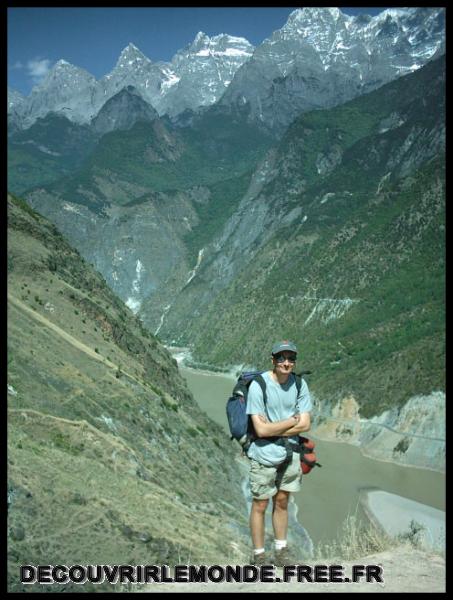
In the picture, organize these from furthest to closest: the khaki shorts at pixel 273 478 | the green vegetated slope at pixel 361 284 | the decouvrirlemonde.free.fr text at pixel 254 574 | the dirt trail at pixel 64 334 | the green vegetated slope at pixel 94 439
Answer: the green vegetated slope at pixel 361 284 → the dirt trail at pixel 64 334 → the green vegetated slope at pixel 94 439 → the khaki shorts at pixel 273 478 → the decouvrirlemonde.free.fr text at pixel 254 574

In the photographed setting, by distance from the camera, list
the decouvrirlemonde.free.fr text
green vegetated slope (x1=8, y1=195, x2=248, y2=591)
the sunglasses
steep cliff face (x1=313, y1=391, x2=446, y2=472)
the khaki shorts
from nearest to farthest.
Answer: the decouvrirlemonde.free.fr text
the sunglasses
the khaki shorts
green vegetated slope (x1=8, y1=195, x2=248, y2=591)
steep cliff face (x1=313, y1=391, x2=446, y2=472)

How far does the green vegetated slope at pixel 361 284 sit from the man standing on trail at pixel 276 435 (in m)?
64.5

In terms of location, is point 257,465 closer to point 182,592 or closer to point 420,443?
point 182,592

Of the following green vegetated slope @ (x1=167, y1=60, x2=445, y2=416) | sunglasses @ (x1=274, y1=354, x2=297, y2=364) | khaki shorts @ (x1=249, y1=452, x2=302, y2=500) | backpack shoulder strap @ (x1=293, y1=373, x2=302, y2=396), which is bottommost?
khaki shorts @ (x1=249, y1=452, x2=302, y2=500)

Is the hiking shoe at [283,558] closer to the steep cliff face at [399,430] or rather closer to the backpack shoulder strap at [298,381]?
the backpack shoulder strap at [298,381]

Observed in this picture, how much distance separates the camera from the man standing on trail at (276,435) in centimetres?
1059

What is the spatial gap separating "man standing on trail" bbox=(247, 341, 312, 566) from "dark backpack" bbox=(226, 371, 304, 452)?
2.6 inches

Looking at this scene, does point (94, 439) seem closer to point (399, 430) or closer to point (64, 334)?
point (64, 334)

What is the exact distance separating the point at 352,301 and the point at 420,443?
49.0 meters

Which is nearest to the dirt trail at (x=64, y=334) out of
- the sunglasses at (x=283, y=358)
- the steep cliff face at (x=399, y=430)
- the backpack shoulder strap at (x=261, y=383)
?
the backpack shoulder strap at (x=261, y=383)

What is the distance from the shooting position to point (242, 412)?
10.6 metres

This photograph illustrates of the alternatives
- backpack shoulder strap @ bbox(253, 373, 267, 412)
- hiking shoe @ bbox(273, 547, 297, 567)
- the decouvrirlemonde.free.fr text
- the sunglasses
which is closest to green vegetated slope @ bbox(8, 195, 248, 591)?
the decouvrirlemonde.free.fr text

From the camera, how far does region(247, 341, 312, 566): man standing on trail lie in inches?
417

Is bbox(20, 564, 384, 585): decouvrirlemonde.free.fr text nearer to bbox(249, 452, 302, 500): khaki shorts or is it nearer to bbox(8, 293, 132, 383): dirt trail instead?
bbox(249, 452, 302, 500): khaki shorts
